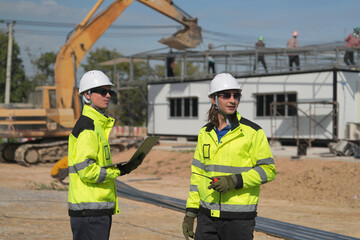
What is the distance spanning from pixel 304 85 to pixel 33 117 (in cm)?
1215

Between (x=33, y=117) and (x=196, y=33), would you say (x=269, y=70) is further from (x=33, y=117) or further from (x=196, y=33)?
(x=33, y=117)

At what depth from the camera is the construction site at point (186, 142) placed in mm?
10023

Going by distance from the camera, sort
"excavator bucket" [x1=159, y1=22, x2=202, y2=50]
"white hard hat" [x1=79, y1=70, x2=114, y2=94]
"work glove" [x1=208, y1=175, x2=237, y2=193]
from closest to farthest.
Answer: "work glove" [x1=208, y1=175, x2=237, y2=193]
"white hard hat" [x1=79, y1=70, x2=114, y2=94]
"excavator bucket" [x1=159, y1=22, x2=202, y2=50]

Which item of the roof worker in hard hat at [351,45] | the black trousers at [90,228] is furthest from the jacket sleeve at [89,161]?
the roof worker in hard hat at [351,45]

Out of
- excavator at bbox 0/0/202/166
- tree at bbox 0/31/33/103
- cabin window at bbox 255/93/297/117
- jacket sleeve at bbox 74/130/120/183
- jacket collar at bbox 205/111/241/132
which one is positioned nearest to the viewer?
jacket sleeve at bbox 74/130/120/183

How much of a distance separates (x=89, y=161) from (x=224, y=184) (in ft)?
3.64

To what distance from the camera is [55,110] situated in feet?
72.9

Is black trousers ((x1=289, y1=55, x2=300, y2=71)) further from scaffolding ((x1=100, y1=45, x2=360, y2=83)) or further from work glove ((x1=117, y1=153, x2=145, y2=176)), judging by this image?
work glove ((x1=117, y1=153, x2=145, y2=176))

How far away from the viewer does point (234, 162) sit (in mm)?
4359

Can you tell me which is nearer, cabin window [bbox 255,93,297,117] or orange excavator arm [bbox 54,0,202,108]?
orange excavator arm [bbox 54,0,202,108]

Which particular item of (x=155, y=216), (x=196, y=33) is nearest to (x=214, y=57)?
(x=196, y=33)

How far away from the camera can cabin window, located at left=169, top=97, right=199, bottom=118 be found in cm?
3016

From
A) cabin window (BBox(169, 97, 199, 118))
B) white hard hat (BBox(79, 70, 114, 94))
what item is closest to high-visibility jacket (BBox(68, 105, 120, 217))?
white hard hat (BBox(79, 70, 114, 94))

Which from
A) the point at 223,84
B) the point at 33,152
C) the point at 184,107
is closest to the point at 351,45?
the point at 184,107
